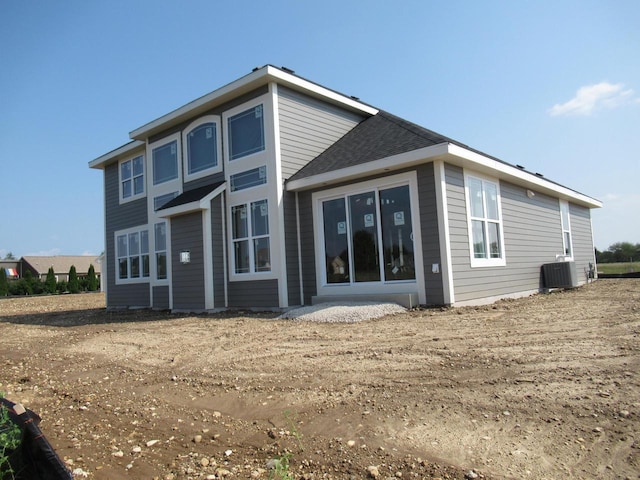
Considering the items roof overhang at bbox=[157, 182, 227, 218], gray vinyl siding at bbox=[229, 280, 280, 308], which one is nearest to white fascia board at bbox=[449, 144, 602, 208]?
gray vinyl siding at bbox=[229, 280, 280, 308]

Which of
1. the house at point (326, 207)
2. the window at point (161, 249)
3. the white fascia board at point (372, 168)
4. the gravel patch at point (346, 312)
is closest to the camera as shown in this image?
the gravel patch at point (346, 312)

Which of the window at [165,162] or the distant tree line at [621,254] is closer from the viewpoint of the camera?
the window at [165,162]

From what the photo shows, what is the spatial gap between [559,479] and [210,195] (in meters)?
10.3

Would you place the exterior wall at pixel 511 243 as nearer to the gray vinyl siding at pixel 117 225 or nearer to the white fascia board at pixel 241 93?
the white fascia board at pixel 241 93

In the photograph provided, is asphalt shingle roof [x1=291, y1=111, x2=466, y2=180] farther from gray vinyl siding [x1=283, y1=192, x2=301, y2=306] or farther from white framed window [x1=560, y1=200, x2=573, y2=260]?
white framed window [x1=560, y1=200, x2=573, y2=260]

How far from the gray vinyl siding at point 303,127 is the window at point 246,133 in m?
0.59

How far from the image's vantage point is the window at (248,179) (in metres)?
11.5

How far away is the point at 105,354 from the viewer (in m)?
6.91

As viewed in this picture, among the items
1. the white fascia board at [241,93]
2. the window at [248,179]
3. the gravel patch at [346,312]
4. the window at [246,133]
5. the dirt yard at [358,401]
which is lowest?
the dirt yard at [358,401]

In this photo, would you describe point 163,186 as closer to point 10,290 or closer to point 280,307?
point 280,307

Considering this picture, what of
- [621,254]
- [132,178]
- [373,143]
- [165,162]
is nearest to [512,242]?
[373,143]

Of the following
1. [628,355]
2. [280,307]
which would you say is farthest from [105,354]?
[628,355]

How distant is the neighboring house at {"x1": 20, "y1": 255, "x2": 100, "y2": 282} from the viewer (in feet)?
184

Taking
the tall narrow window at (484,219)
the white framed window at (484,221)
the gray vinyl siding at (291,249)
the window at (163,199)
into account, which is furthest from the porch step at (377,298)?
the window at (163,199)
